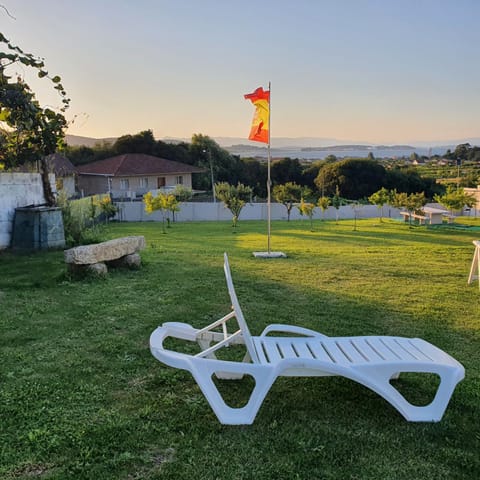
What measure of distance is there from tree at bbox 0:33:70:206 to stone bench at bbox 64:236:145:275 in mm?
2539

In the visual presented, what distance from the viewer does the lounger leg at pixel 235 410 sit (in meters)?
2.71

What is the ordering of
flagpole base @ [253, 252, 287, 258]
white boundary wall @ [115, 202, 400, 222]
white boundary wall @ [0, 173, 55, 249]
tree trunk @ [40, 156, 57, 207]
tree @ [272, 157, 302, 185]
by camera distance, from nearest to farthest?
white boundary wall @ [0, 173, 55, 249] < flagpole base @ [253, 252, 287, 258] < tree trunk @ [40, 156, 57, 207] < white boundary wall @ [115, 202, 400, 222] < tree @ [272, 157, 302, 185]

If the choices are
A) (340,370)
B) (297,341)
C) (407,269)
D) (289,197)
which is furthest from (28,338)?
(289,197)

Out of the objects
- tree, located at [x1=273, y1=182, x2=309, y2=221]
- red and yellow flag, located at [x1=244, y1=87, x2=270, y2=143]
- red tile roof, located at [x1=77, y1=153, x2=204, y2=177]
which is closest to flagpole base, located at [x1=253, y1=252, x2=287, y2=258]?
red and yellow flag, located at [x1=244, y1=87, x2=270, y2=143]

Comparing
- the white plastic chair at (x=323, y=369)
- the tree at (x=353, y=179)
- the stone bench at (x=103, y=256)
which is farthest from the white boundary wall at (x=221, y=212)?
the white plastic chair at (x=323, y=369)

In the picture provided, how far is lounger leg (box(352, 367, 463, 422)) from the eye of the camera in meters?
2.78

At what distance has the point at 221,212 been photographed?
31266mm

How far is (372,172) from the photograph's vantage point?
4462 cm

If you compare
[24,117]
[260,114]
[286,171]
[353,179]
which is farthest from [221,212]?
[24,117]

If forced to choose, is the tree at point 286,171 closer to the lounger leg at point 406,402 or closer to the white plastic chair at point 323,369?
the white plastic chair at point 323,369

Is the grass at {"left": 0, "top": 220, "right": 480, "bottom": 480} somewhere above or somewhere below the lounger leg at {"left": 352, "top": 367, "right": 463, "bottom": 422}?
below

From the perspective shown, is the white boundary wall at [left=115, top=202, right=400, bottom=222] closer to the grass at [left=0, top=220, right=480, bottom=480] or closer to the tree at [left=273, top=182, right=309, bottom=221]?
the tree at [left=273, top=182, right=309, bottom=221]

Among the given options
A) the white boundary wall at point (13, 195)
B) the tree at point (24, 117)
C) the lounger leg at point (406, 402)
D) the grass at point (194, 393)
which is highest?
the tree at point (24, 117)

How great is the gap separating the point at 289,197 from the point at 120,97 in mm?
11140
